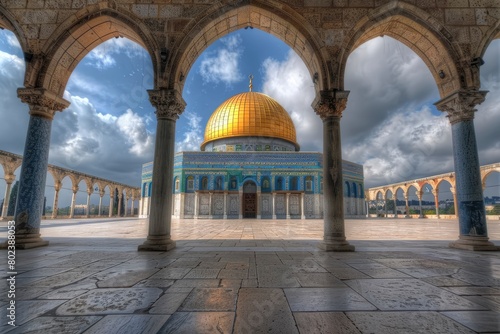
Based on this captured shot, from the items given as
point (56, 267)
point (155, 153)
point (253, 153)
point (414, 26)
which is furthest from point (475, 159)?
point (253, 153)

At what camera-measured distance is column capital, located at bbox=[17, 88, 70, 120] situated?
6281mm

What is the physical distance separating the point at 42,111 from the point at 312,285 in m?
7.03

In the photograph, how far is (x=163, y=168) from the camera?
6.07 metres

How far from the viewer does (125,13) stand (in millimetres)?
6324

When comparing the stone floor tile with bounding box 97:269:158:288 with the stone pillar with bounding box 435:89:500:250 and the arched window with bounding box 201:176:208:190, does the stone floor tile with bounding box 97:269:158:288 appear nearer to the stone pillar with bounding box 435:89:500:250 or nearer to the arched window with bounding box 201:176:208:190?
the stone pillar with bounding box 435:89:500:250

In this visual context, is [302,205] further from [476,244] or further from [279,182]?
[476,244]

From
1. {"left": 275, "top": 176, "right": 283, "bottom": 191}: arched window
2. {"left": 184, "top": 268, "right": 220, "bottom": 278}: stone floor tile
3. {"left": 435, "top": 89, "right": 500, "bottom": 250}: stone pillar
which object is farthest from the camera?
{"left": 275, "top": 176, "right": 283, "bottom": 191}: arched window

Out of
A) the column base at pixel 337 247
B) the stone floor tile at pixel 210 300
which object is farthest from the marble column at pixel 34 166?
the column base at pixel 337 247

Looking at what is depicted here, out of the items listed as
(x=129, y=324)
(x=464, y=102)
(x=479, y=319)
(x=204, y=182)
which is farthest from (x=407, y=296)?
(x=204, y=182)

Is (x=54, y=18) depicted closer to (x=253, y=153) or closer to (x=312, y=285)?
(x=312, y=285)

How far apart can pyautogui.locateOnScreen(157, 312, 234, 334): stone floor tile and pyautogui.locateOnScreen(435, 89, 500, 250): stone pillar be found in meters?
6.33

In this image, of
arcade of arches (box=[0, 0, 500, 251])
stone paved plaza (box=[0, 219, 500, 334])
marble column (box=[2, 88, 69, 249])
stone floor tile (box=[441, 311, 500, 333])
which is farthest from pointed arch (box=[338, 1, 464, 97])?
marble column (box=[2, 88, 69, 249])

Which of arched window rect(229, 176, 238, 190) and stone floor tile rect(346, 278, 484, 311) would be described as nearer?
stone floor tile rect(346, 278, 484, 311)

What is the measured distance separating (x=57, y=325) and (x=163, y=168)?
4273 millimetres
